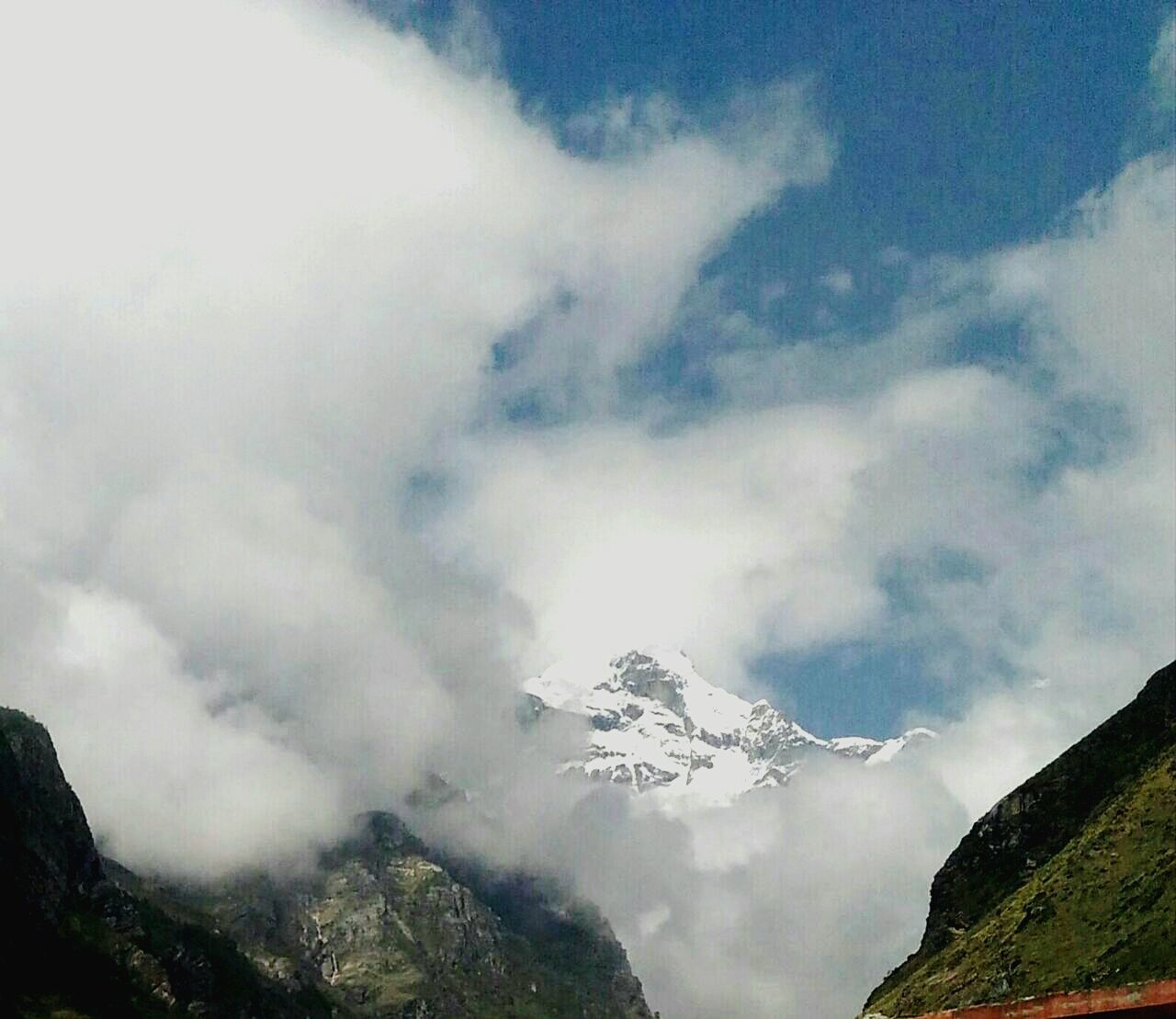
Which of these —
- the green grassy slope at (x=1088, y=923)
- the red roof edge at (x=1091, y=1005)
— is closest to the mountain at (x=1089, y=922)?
the green grassy slope at (x=1088, y=923)

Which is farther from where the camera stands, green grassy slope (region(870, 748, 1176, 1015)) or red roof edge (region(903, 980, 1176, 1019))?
green grassy slope (region(870, 748, 1176, 1015))

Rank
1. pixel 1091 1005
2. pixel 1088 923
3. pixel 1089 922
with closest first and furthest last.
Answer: pixel 1091 1005, pixel 1088 923, pixel 1089 922

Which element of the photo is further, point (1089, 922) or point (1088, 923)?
point (1089, 922)

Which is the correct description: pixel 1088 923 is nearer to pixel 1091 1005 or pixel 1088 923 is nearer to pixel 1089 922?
pixel 1089 922

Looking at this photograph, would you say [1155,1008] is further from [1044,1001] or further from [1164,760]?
[1164,760]

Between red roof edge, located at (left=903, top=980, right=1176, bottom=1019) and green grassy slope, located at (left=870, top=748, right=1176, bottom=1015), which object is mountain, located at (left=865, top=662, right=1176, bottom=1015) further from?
red roof edge, located at (left=903, top=980, right=1176, bottom=1019)

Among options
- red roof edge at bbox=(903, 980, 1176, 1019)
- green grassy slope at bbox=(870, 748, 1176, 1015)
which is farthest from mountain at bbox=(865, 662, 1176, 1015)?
red roof edge at bbox=(903, 980, 1176, 1019)

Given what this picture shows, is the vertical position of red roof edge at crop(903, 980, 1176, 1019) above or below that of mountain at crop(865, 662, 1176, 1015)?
below

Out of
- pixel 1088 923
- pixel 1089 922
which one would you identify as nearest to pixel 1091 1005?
pixel 1088 923

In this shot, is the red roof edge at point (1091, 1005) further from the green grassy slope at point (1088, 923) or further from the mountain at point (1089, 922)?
the mountain at point (1089, 922)

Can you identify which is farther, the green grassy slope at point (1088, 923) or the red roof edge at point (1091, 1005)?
the green grassy slope at point (1088, 923)

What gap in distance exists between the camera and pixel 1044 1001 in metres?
13.9

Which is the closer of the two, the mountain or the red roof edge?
the red roof edge

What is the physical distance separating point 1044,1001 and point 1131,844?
176507 mm
